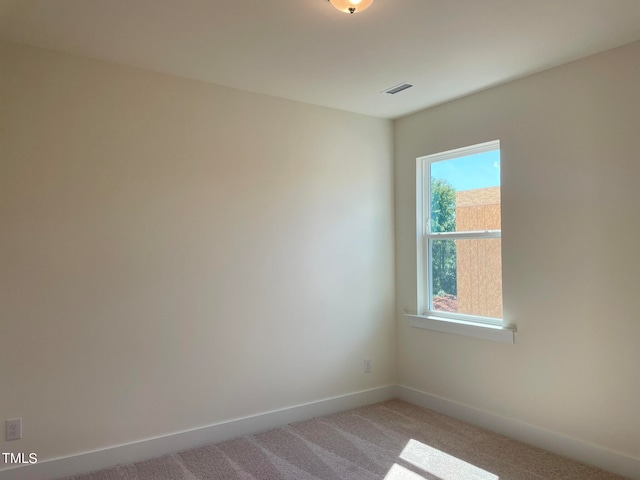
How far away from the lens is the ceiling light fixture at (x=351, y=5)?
1951 millimetres

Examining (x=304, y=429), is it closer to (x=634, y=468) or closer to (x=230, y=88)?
(x=634, y=468)

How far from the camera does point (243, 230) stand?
318 centimetres

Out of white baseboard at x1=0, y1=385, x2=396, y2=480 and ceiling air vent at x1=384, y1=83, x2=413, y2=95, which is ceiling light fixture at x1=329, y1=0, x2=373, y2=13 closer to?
ceiling air vent at x1=384, y1=83, x2=413, y2=95

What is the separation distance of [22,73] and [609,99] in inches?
133

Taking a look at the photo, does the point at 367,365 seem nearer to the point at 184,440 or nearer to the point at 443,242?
the point at 443,242

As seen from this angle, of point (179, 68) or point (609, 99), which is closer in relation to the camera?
point (609, 99)

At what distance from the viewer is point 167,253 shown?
2877 millimetres

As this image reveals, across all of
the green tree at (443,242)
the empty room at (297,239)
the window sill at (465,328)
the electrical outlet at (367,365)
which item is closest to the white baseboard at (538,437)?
the empty room at (297,239)

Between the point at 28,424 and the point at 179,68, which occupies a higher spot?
the point at 179,68

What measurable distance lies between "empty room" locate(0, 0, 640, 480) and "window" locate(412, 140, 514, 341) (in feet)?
0.07

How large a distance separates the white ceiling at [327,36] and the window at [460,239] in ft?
2.29

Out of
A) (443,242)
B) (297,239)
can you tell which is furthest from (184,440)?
(443,242)

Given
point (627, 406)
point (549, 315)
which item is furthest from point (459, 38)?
point (627, 406)

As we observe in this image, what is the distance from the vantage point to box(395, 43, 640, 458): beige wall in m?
2.53
